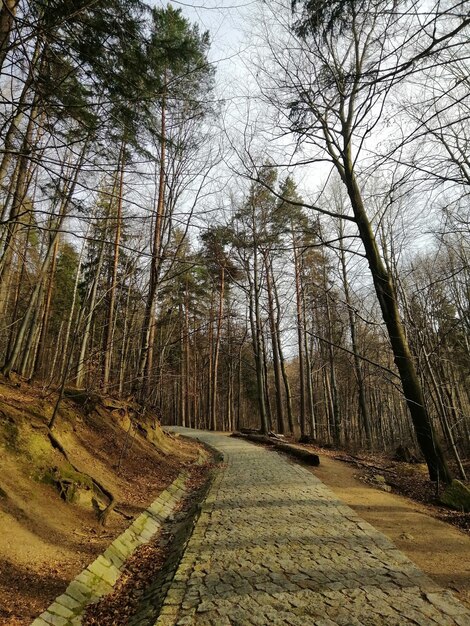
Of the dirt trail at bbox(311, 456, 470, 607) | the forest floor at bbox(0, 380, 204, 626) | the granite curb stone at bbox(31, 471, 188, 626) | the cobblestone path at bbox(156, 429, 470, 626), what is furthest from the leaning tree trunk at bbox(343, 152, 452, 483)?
the forest floor at bbox(0, 380, 204, 626)

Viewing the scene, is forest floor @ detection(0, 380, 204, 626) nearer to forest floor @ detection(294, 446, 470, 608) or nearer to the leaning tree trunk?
forest floor @ detection(294, 446, 470, 608)

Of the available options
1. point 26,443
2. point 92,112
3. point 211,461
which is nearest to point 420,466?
point 211,461

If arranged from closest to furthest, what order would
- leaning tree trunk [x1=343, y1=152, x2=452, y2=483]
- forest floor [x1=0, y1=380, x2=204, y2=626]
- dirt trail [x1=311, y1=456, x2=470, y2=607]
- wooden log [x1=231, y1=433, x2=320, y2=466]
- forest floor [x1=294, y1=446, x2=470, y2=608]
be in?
1. forest floor [x1=0, y1=380, x2=204, y2=626]
2. dirt trail [x1=311, y1=456, x2=470, y2=607]
3. forest floor [x1=294, y1=446, x2=470, y2=608]
4. leaning tree trunk [x1=343, y1=152, x2=452, y2=483]
5. wooden log [x1=231, y1=433, x2=320, y2=466]

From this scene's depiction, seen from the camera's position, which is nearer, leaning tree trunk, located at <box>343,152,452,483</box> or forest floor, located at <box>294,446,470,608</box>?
forest floor, located at <box>294,446,470,608</box>

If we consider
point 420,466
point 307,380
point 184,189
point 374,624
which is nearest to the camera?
point 374,624

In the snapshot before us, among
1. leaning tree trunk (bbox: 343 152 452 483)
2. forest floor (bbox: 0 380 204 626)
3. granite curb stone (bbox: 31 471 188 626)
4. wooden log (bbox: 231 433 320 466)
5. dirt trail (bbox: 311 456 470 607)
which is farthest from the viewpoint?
wooden log (bbox: 231 433 320 466)

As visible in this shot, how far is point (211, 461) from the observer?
434 inches

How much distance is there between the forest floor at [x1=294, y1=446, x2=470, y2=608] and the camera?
142 inches

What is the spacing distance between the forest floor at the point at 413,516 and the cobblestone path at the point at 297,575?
0.86 feet

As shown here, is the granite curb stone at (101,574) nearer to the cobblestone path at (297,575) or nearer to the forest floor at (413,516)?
the cobblestone path at (297,575)

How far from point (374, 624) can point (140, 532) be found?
3.51m

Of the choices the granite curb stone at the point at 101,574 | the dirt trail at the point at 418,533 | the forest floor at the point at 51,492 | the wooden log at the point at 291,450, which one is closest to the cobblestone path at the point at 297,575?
the dirt trail at the point at 418,533

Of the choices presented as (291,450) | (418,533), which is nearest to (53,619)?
(418,533)

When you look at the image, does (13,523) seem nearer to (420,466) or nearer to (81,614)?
(81,614)
